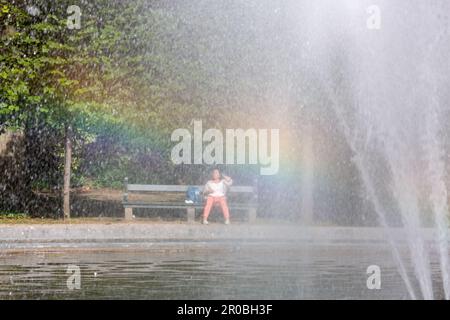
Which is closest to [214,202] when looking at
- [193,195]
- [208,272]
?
[193,195]

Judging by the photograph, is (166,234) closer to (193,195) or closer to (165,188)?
(193,195)

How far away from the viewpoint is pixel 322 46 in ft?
77.4

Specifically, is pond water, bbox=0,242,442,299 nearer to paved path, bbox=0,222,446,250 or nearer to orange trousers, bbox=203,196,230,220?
paved path, bbox=0,222,446,250

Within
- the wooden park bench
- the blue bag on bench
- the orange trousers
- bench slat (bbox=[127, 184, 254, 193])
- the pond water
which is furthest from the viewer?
bench slat (bbox=[127, 184, 254, 193])

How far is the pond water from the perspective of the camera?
11430 mm

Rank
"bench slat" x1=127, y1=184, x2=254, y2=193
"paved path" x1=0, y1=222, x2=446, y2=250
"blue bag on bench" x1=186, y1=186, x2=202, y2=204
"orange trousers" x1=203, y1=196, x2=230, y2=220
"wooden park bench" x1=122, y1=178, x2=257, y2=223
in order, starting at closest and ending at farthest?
"paved path" x1=0, y1=222, x2=446, y2=250 < "orange trousers" x1=203, y1=196, x2=230, y2=220 < "wooden park bench" x1=122, y1=178, x2=257, y2=223 < "blue bag on bench" x1=186, y1=186, x2=202, y2=204 < "bench slat" x1=127, y1=184, x2=254, y2=193

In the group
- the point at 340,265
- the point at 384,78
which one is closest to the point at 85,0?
the point at 384,78

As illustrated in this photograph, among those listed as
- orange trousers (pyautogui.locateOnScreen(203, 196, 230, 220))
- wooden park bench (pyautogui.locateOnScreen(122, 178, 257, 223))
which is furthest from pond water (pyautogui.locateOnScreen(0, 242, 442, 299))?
wooden park bench (pyautogui.locateOnScreen(122, 178, 257, 223))

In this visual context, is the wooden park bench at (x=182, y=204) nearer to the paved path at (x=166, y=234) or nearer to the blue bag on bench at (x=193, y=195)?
the blue bag on bench at (x=193, y=195)

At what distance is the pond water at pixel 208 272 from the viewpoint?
11430 millimetres

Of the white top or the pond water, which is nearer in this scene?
the pond water

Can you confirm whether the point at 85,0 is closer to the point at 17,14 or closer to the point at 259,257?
the point at 17,14

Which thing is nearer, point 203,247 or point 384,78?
point 203,247
